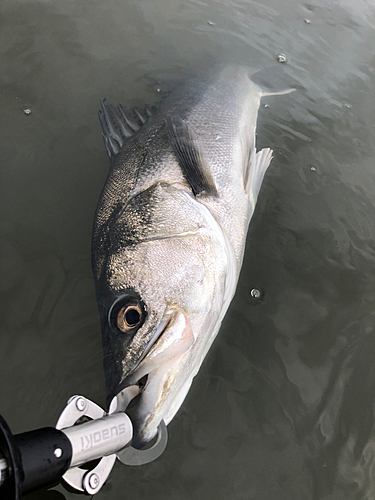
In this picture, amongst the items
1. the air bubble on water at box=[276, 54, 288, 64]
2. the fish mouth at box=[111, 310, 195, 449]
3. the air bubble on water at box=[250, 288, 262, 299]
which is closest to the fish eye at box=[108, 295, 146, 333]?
the fish mouth at box=[111, 310, 195, 449]

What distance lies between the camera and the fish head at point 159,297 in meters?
1.51

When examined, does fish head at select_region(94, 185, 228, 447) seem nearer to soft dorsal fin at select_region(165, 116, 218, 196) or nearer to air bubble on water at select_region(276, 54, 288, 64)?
soft dorsal fin at select_region(165, 116, 218, 196)

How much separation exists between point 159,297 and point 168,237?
36cm

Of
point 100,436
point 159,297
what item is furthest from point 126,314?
point 100,436

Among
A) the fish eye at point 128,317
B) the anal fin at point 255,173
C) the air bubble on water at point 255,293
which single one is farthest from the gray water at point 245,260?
the fish eye at point 128,317

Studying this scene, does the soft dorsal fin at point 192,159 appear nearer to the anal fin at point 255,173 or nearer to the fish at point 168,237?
the fish at point 168,237

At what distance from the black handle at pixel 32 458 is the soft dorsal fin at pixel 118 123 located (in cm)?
192

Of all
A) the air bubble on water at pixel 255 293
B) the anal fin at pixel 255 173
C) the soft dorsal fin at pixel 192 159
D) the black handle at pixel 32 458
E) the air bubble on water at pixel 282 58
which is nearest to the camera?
the black handle at pixel 32 458

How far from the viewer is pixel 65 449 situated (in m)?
1.08

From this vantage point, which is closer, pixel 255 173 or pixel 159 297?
pixel 159 297

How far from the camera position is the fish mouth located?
145cm

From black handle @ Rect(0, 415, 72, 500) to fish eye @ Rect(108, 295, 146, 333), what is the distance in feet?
1.89

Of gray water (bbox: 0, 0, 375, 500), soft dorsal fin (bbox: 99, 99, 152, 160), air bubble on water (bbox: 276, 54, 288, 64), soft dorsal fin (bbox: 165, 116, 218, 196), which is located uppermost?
air bubble on water (bbox: 276, 54, 288, 64)

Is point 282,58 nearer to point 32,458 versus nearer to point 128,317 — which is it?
point 128,317
